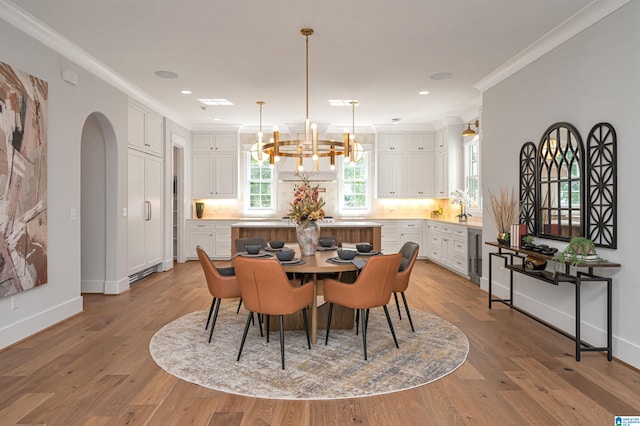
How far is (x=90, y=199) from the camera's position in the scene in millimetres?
5312

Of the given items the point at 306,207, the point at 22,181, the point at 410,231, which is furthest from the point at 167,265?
the point at 410,231

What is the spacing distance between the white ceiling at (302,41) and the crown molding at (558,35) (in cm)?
6

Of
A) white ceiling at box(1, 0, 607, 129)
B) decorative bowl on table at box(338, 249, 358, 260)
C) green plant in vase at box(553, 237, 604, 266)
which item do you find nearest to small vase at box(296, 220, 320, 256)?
decorative bowl on table at box(338, 249, 358, 260)

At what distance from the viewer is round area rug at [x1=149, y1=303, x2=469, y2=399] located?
8.93ft

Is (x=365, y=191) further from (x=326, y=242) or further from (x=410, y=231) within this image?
(x=326, y=242)

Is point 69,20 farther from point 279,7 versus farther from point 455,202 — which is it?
point 455,202

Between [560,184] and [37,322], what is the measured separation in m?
5.01

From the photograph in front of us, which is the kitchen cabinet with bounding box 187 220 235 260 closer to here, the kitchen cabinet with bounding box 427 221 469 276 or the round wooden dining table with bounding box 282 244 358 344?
the kitchen cabinet with bounding box 427 221 469 276

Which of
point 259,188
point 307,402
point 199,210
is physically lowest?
point 307,402

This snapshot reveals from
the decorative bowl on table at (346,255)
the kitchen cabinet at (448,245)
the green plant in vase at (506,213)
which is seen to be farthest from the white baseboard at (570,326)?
the decorative bowl on table at (346,255)

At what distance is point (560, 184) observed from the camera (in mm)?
3846

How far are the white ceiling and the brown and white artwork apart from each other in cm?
66

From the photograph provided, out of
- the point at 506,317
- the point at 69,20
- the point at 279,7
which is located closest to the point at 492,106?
the point at 506,317

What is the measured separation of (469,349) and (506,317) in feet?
3.95
